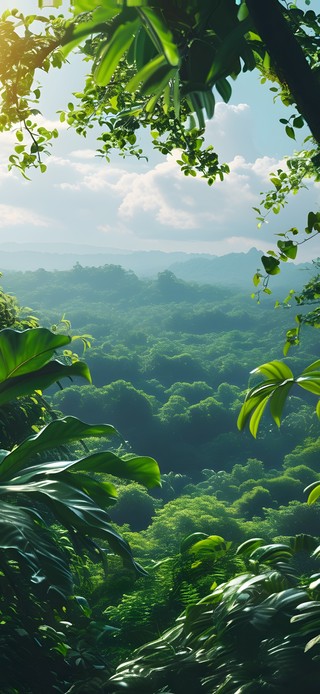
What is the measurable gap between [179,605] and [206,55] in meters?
1.99

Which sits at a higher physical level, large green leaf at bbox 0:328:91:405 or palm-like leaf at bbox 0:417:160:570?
large green leaf at bbox 0:328:91:405

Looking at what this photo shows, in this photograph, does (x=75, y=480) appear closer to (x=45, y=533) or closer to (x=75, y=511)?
(x=45, y=533)

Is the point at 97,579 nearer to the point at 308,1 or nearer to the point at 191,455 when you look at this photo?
the point at 308,1

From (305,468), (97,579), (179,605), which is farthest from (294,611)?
(305,468)

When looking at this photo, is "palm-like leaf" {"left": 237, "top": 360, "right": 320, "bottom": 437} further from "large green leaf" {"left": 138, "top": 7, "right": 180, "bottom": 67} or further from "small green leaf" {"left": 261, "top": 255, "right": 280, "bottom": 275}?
"large green leaf" {"left": 138, "top": 7, "right": 180, "bottom": 67}

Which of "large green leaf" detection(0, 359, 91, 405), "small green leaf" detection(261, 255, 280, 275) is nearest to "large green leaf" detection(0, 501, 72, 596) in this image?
"large green leaf" detection(0, 359, 91, 405)

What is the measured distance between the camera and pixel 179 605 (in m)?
2.88

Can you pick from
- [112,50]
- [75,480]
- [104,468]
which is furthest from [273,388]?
[112,50]

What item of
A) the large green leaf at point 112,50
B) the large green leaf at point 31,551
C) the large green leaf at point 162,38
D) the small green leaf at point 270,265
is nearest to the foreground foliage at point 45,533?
the large green leaf at point 31,551

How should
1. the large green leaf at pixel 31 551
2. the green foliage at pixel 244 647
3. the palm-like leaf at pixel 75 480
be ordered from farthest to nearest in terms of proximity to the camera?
the palm-like leaf at pixel 75 480 < the large green leaf at pixel 31 551 < the green foliage at pixel 244 647

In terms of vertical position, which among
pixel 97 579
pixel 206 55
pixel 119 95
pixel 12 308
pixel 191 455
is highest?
pixel 119 95

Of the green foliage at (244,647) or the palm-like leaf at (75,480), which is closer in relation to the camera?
the green foliage at (244,647)

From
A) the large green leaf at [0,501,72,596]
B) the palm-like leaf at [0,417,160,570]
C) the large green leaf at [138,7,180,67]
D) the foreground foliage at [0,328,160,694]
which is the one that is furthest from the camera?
the palm-like leaf at [0,417,160,570]

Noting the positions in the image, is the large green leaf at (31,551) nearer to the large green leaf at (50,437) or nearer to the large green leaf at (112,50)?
the large green leaf at (50,437)
